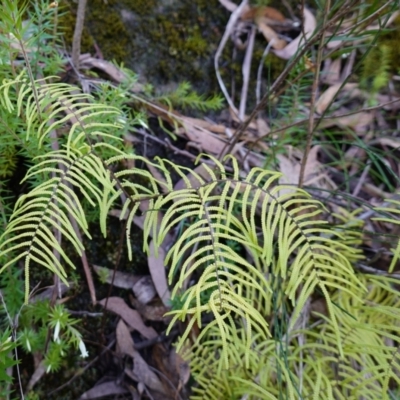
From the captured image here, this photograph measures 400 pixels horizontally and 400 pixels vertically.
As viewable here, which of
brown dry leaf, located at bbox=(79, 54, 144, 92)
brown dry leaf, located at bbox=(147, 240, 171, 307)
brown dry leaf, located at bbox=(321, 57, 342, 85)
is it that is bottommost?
brown dry leaf, located at bbox=(147, 240, 171, 307)

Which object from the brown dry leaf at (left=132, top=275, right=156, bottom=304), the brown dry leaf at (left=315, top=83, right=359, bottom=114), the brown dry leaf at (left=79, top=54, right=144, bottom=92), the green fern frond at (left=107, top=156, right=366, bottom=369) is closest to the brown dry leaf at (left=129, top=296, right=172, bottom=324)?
the brown dry leaf at (left=132, top=275, right=156, bottom=304)

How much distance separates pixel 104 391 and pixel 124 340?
16 cm

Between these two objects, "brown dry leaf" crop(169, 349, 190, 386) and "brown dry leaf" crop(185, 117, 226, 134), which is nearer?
"brown dry leaf" crop(169, 349, 190, 386)

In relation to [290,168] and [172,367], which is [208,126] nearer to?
[290,168]

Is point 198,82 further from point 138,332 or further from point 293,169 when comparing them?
point 138,332

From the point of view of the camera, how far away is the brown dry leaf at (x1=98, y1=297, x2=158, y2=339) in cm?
152

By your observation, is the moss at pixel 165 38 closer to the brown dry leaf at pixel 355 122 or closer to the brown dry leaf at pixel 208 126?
the brown dry leaf at pixel 208 126

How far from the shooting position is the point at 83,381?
1430 millimetres

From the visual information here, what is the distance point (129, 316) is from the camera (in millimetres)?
1528

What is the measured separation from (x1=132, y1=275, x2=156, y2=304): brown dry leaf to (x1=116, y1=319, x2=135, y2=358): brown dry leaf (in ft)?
0.34

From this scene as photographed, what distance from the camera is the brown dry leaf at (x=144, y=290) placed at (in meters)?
1.56

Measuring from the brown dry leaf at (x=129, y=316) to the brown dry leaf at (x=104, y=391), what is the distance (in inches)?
7.0

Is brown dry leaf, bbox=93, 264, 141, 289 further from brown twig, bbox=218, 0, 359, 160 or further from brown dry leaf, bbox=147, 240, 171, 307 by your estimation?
brown twig, bbox=218, 0, 359, 160

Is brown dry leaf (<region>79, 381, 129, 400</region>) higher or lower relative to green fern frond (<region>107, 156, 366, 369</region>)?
lower
